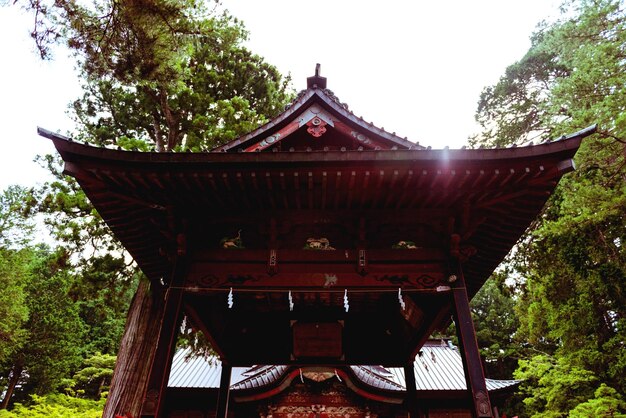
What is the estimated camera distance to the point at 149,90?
9.94m

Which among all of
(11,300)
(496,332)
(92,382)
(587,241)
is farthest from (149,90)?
(496,332)

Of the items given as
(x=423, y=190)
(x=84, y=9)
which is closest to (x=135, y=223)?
(x=84, y=9)

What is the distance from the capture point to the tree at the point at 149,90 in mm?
5305

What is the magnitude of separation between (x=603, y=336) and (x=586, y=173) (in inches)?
166

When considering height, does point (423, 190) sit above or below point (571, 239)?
below

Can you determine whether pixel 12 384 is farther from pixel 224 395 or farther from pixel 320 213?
pixel 320 213

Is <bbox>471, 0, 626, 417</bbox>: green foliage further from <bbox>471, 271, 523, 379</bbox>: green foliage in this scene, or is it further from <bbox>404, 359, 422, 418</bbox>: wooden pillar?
<bbox>471, 271, 523, 379</bbox>: green foliage

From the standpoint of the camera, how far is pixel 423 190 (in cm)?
495

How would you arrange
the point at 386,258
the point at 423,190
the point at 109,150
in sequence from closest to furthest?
the point at 109,150 < the point at 423,190 < the point at 386,258

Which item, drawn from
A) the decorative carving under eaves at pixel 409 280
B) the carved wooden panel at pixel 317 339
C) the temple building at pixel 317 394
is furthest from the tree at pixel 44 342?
the decorative carving under eaves at pixel 409 280

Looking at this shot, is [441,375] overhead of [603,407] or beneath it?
overhead

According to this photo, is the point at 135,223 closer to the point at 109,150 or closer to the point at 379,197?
the point at 109,150

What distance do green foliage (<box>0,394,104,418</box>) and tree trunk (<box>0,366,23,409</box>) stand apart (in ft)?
19.0

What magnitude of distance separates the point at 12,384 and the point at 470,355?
2825cm
